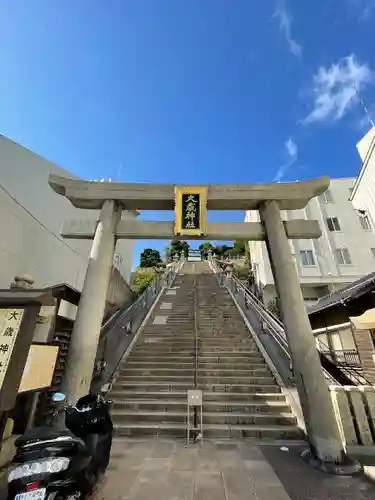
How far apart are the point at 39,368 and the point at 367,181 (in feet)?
42.7

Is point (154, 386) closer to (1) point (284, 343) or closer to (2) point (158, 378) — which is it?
→ (2) point (158, 378)

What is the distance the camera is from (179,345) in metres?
8.95

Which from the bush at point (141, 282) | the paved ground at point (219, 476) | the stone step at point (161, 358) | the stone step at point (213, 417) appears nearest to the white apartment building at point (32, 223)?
the stone step at point (161, 358)

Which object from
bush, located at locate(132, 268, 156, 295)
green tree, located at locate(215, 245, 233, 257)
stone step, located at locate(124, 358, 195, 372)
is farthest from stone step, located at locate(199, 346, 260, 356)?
green tree, located at locate(215, 245, 233, 257)

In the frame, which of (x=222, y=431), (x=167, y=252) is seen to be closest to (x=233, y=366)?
(x=222, y=431)

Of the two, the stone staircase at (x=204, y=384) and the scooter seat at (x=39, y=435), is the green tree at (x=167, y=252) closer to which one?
the stone staircase at (x=204, y=384)

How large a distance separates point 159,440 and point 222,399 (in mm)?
1910

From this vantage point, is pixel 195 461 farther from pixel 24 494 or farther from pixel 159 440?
pixel 24 494

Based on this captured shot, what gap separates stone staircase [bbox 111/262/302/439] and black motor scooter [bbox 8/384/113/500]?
8.71 feet

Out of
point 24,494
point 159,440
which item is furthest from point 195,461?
point 24,494

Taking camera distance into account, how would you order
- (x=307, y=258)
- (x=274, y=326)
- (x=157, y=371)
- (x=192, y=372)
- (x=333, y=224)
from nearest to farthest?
(x=192, y=372), (x=157, y=371), (x=274, y=326), (x=307, y=258), (x=333, y=224)

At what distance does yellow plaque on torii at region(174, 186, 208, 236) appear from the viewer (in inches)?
255

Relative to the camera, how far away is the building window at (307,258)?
20578mm

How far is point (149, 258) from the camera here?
36844 mm
